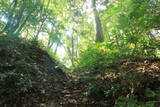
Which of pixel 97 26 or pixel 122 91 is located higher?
pixel 97 26

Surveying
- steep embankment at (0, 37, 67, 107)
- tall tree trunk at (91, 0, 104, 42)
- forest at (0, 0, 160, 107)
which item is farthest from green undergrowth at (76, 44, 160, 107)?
tall tree trunk at (91, 0, 104, 42)

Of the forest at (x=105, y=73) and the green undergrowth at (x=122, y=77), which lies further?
the forest at (x=105, y=73)

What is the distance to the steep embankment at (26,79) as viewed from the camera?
469cm

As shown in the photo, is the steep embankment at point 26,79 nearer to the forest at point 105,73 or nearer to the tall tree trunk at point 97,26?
the forest at point 105,73

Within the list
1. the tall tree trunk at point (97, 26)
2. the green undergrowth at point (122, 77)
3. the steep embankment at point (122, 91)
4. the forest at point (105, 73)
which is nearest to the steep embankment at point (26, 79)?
the forest at point (105, 73)

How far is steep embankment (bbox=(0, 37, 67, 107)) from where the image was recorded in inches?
185

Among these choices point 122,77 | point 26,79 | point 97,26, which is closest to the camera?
point 122,77

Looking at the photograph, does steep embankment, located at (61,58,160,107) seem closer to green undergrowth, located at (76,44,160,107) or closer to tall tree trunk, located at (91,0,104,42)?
green undergrowth, located at (76,44,160,107)

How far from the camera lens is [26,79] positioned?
5387mm

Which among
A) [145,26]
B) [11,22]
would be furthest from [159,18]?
[11,22]

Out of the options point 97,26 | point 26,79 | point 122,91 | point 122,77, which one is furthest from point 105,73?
point 97,26

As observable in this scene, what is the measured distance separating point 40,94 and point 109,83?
77.8 inches

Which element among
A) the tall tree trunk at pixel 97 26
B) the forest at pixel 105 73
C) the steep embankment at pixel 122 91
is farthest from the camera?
the tall tree trunk at pixel 97 26

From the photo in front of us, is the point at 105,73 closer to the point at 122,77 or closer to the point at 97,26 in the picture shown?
the point at 122,77
